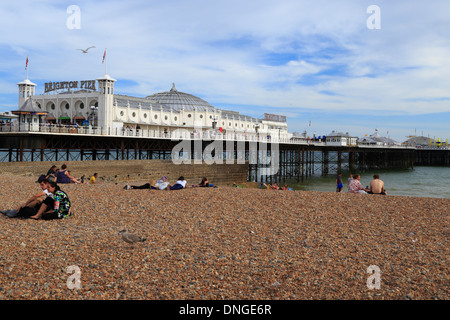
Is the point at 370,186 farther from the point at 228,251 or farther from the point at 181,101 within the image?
the point at 181,101

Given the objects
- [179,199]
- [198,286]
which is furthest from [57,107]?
[198,286]

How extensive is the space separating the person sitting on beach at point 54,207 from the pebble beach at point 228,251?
20 centimetres

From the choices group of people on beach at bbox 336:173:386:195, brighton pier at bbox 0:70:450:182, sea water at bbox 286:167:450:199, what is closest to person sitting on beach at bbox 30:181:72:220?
group of people on beach at bbox 336:173:386:195

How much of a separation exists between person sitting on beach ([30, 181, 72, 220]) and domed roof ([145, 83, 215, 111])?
41892 mm

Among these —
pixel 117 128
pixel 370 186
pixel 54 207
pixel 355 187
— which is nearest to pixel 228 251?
pixel 54 207

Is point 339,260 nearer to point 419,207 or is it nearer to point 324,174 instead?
point 419,207

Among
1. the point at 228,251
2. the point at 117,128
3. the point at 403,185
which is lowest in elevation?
the point at 403,185

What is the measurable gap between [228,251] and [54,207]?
4.30 m

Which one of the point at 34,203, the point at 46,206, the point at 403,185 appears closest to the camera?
the point at 46,206

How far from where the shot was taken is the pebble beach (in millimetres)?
5059

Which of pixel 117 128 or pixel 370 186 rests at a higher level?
pixel 117 128

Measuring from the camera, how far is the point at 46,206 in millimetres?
8398

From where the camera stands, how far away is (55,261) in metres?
5.76
